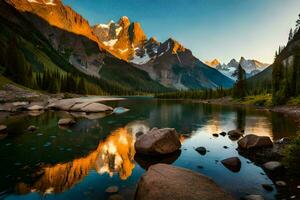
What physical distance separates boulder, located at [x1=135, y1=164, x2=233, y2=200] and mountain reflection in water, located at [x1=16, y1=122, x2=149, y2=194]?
4.50 meters

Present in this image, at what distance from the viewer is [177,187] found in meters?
9.49

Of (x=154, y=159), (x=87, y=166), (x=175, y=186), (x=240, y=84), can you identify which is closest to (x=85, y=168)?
(x=87, y=166)

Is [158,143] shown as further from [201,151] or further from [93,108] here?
[93,108]

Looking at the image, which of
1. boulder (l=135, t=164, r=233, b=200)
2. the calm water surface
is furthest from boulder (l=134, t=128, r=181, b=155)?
boulder (l=135, t=164, r=233, b=200)

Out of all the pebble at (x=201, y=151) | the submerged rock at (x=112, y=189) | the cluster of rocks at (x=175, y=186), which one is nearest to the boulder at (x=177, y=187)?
the cluster of rocks at (x=175, y=186)

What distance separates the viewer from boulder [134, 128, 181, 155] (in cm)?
1905

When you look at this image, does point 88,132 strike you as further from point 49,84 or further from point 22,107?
point 49,84

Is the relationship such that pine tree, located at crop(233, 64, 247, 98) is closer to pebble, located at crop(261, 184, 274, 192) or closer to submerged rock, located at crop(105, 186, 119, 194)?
pebble, located at crop(261, 184, 274, 192)

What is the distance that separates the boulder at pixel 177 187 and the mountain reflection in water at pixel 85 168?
4.50 metres

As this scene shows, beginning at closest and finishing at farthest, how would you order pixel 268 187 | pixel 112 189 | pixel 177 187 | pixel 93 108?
pixel 177 187
pixel 112 189
pixel 268 187
pixel 93 108

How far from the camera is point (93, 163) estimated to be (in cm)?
1727

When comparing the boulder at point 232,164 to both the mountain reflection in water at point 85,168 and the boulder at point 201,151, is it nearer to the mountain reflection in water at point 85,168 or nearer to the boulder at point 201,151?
the boulder at point 201,151

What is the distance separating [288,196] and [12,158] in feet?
65.8

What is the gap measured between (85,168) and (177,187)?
360 inches
